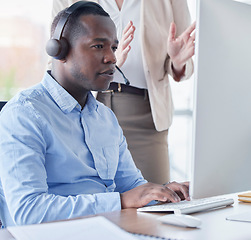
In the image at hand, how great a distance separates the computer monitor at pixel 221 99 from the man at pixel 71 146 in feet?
0.63

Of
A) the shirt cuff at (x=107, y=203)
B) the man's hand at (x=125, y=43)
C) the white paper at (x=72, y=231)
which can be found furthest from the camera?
the man's hand at (x=125, y=43)

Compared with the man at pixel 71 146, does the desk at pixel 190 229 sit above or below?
below

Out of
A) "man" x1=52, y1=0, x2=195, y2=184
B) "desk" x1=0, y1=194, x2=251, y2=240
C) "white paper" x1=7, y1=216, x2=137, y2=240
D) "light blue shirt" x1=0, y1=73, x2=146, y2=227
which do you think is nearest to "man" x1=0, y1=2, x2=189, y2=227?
"light blue shirt" x1=0, y1=73, x2=146, y2=227

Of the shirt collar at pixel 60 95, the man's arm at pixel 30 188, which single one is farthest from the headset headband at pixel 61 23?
the man's arm at pixel 30 188

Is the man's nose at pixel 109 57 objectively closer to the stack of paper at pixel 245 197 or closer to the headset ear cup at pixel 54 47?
the headset ear cup at pixel 54 47

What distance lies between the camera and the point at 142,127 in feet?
6.08

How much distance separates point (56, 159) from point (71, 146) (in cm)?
6

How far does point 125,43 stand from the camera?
1.67 metres

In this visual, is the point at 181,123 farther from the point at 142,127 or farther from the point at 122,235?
the point at 122,235

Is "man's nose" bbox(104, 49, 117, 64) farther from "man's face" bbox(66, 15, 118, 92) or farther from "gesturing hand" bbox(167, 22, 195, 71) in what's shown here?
"gesturing hand" bbox(167, 22, 195, 71)

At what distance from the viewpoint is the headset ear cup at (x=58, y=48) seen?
49.1 inches

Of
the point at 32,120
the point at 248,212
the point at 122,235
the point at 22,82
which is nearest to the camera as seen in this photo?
the point at 122,235

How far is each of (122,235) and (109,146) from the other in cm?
62

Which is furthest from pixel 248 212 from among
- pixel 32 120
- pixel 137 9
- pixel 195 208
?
pixel 137 9
